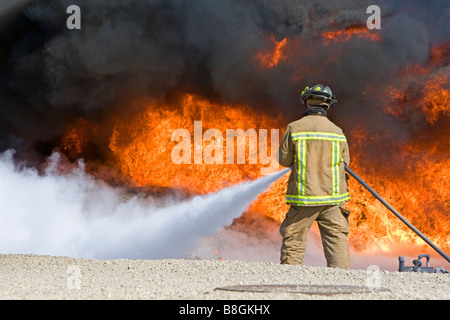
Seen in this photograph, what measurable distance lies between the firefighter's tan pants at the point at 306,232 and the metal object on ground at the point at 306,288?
1.83 metres

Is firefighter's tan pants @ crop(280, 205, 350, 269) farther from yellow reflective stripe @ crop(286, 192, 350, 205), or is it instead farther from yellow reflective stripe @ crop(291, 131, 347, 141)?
yellow reflective stripe @ crop(291, 131, 347, 141)

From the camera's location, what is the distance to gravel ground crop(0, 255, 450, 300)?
Answer: 4.95 meters

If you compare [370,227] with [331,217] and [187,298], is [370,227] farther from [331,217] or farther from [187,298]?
[187,298]

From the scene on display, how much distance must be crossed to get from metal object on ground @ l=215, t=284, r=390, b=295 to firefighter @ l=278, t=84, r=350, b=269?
1.84m

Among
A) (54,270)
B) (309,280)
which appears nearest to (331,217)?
(309,280)

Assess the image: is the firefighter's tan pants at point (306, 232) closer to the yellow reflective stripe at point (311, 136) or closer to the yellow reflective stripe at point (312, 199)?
the yellow reflective stripe at point (312, 199)

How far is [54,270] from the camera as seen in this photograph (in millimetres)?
7156

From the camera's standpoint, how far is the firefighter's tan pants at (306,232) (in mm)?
7301

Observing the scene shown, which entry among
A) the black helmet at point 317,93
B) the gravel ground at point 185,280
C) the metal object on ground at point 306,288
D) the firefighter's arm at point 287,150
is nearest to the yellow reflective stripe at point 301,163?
the firefighter's arm at point 287,150

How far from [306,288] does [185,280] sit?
1321mm

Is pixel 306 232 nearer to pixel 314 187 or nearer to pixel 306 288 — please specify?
pixel 314 187

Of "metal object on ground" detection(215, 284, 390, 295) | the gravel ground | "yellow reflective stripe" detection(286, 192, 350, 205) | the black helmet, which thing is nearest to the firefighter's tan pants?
"yellow reflective stripe" detection(286, 192, 350, 205)

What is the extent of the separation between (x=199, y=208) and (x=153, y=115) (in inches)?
241

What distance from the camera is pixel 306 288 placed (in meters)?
5.23
